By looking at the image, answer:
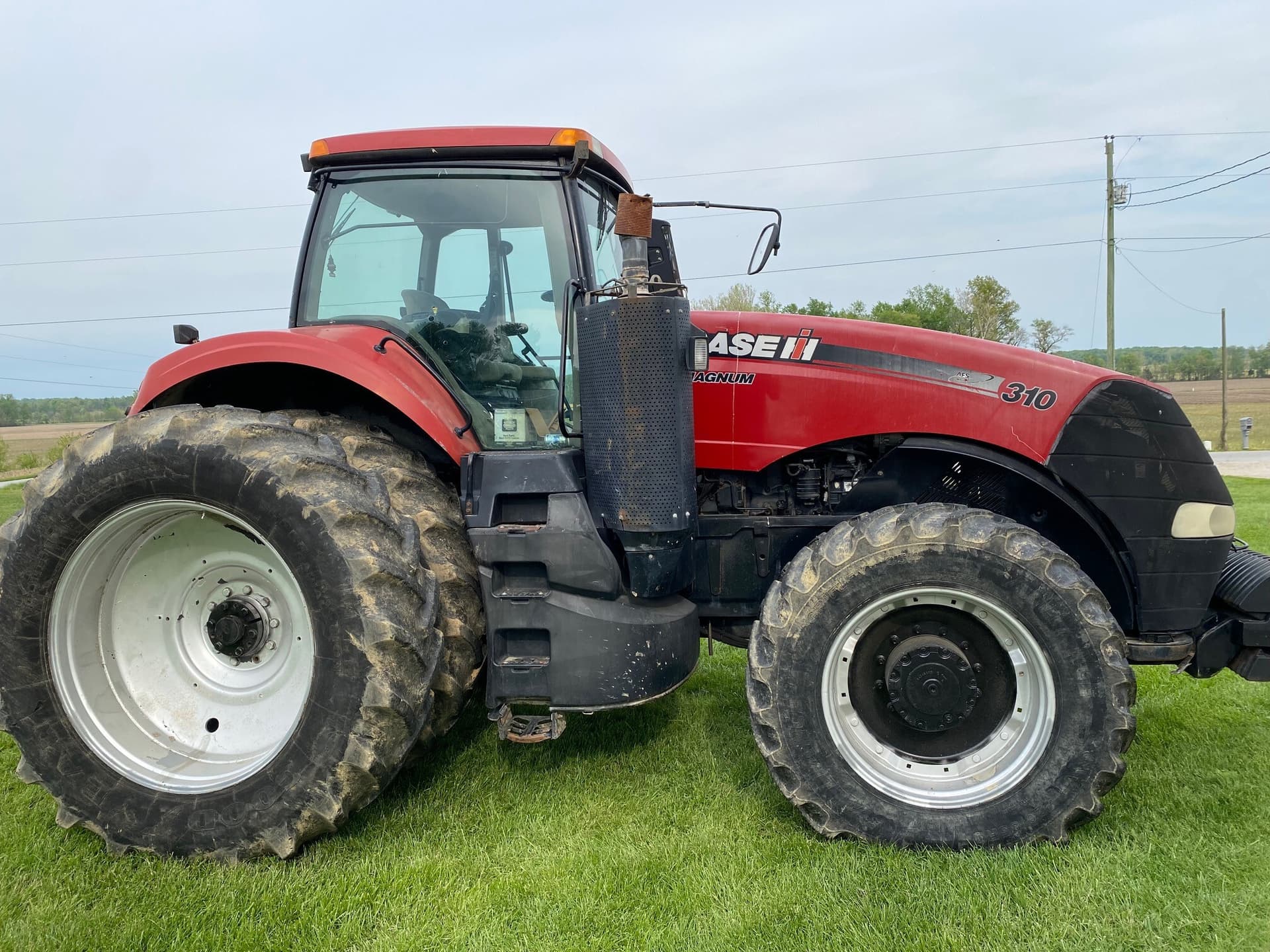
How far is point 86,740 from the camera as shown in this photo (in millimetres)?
2598

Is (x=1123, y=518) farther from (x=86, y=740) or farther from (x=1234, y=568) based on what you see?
(x=86, y=740)

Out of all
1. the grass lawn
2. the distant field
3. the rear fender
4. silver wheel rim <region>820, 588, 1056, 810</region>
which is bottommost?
the distant field

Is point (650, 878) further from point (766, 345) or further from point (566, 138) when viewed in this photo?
point (566, 138)

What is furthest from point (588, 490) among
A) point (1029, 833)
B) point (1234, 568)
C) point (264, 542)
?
point (1234, 568)

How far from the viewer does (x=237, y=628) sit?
2707 mm

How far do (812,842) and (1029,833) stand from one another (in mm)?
645

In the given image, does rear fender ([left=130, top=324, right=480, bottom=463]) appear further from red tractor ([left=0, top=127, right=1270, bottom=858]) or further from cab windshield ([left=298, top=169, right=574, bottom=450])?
cab windshield ([left=298, top=169, right=574, bottom=450])

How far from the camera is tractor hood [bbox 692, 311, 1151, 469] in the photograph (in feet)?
8.84

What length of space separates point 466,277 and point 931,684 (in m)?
2.15

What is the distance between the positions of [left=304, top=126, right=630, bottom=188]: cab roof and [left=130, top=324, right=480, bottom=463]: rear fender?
64cm

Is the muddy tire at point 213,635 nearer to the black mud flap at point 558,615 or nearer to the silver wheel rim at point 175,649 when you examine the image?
the silver wheel rim at point 175,649

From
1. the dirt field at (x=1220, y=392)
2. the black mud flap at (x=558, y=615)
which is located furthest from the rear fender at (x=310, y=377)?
the dirt field at (x=1220, y=392)

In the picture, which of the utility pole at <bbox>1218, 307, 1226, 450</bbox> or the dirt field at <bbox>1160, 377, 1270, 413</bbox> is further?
the dirt field at <bbox>1160, 377, 1270, 413</bbox>

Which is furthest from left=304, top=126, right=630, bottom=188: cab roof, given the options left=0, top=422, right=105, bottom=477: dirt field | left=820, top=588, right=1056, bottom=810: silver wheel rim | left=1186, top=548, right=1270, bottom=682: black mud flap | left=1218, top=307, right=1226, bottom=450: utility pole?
left=1218, top=307, right=1226, bottom=450: utility pole
